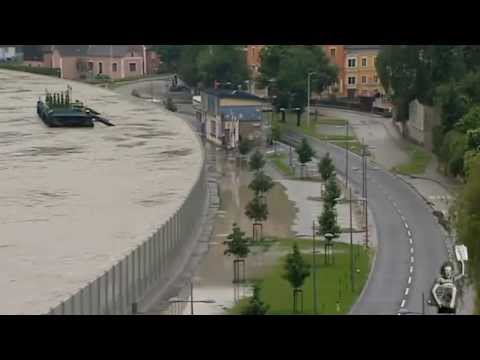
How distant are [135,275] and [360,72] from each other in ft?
36.8

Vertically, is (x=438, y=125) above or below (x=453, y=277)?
below

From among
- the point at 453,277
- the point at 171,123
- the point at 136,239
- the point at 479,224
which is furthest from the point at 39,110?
the point at 453,277

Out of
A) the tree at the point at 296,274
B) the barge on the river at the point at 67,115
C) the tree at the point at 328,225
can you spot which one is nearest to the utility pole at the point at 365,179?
the tree at the point at 328,225

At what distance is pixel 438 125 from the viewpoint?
1041cm

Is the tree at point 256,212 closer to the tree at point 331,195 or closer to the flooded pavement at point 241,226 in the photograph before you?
the flooded pavement at point 241,226

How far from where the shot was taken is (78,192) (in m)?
6.18

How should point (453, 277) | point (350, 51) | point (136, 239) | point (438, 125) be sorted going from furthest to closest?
point (350, 51)
point (438, 125)
point (136, 239)
point (453, 277)

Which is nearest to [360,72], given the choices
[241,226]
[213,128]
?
[213,128]

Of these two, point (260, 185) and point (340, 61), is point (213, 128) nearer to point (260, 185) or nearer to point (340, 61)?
point (340, 61)

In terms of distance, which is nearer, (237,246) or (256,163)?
(237,246)

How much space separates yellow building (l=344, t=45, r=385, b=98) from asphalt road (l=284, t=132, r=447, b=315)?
5.50 m
